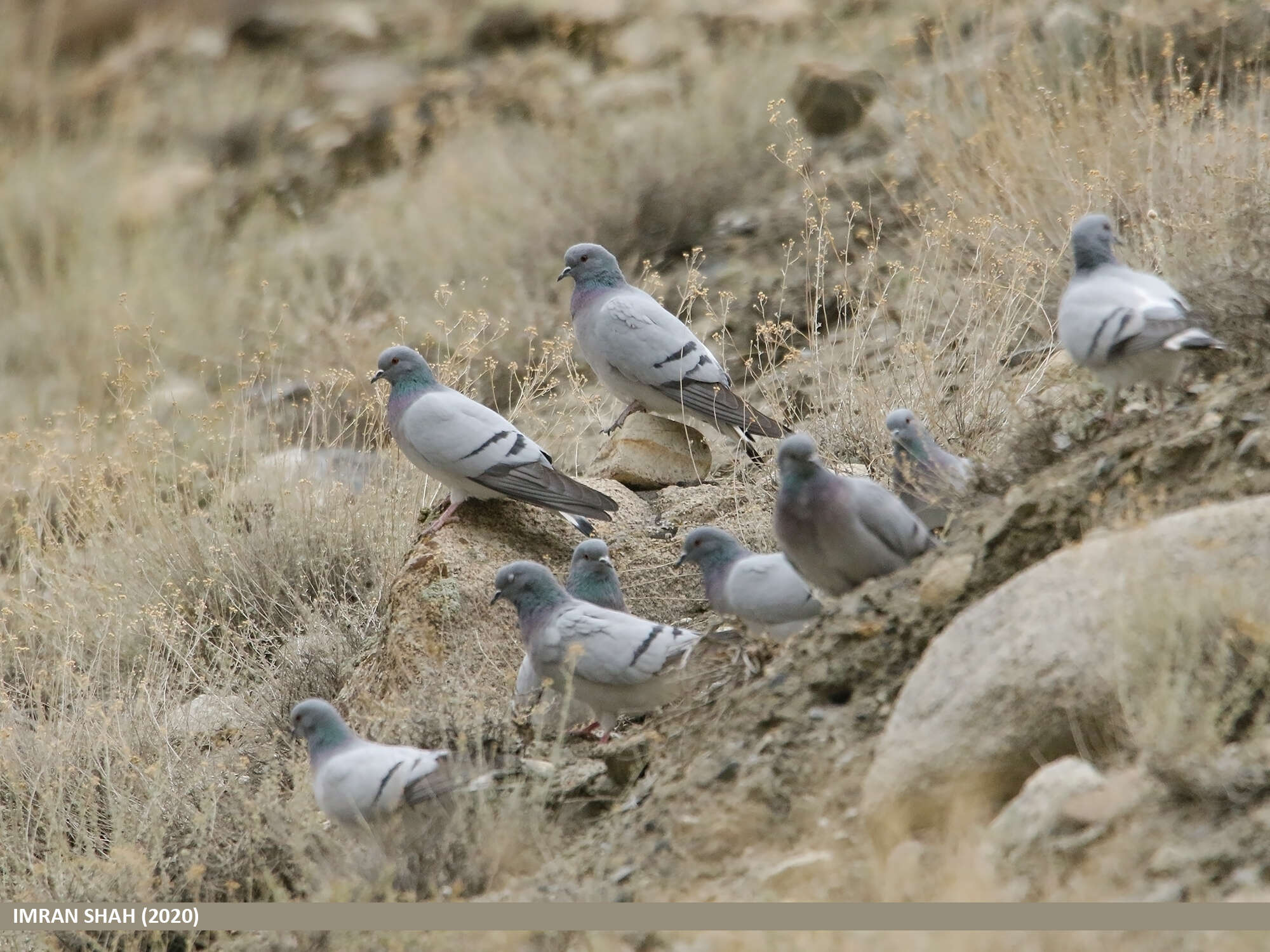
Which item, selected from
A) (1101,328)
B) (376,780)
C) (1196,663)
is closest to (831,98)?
(1101,328)

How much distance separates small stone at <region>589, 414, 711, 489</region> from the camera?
22.2 feet

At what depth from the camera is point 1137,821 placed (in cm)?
317

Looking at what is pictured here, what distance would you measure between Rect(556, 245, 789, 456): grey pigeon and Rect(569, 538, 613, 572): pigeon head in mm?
1228

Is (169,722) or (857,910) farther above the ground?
(857,910)

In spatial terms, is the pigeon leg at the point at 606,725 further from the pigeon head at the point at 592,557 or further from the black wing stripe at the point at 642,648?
the pigeon head at the point at 592,557

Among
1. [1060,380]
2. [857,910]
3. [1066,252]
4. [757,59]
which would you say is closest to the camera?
[857,910]

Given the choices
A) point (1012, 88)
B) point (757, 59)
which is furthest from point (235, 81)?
point (1012, 88)

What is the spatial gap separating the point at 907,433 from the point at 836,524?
3.18 ft

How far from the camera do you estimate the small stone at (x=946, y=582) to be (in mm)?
4168

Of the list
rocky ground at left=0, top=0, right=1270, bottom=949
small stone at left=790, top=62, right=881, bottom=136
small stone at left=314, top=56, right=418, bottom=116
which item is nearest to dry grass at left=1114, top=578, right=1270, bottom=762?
rocky ground at left=0, top=0, right=1270, bottom=949

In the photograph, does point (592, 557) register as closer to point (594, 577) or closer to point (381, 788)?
point (594, 577)

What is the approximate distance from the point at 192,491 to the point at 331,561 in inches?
98.5

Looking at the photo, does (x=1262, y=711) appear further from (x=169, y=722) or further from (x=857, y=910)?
(x=169, y=722)

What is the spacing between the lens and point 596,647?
15.0 feet
